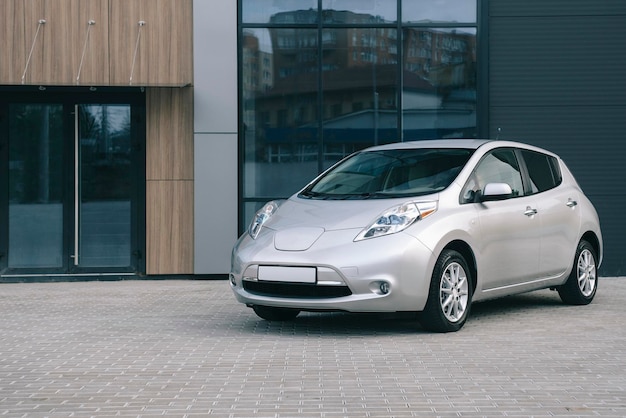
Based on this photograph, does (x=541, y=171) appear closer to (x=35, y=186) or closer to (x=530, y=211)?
(x=530, y=211)

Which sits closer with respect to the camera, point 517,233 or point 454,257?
point 454,257

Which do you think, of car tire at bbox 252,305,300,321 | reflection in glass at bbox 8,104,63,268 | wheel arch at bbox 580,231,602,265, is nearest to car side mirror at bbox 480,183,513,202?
car tire at bbox 252,305,300,321

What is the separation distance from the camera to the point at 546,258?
10000 millimetres

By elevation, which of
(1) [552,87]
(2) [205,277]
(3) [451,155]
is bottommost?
(2) [205,277]

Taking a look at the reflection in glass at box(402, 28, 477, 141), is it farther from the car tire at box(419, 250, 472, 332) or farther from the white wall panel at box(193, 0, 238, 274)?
the car tire at box(419, 250, 472, 332)

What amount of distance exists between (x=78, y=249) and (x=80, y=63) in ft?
8.11

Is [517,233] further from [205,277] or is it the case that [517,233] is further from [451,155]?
[205,277]

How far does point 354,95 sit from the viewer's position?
14672mm

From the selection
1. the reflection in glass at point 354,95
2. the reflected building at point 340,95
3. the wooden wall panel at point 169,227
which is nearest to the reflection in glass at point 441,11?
the reflected building at point 340,95

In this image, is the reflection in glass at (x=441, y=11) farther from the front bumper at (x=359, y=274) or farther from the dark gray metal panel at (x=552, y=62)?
the front bumper at (x=359, y=274)

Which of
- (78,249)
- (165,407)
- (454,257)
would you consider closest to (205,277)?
(78,249)

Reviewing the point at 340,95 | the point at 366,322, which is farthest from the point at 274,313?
the point at 340,95

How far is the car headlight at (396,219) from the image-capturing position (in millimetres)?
8398

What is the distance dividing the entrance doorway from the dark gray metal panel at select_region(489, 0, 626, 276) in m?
5.03
